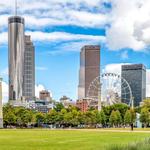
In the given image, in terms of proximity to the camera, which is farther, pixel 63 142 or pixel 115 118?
A: pixel 115 118

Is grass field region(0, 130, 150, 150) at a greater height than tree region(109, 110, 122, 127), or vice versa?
grass field region(0, 130, 150, 150)

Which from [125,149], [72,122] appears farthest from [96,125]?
[125,149]

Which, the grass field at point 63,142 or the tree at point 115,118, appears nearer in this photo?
the grass field at point 63,142

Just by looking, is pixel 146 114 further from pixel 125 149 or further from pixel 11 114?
pixel 125 149

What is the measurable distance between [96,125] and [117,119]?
38.5ft

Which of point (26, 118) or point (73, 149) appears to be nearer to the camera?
point (73, 149)

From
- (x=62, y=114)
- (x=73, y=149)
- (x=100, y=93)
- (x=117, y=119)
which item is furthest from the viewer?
(x=100, y=93)

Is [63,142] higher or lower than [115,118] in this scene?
higher

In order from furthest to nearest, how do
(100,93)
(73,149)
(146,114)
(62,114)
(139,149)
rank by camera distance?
(100,93) < (62,114) < (146,114) < (73,149) < (139,149)

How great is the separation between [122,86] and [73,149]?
144m

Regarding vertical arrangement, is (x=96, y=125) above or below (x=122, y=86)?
below

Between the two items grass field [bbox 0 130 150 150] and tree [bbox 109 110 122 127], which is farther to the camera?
tree [bbox 109 110 122 127]

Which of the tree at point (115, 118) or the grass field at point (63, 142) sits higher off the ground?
the grass field at point (63, 142)

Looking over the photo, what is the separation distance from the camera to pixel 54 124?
17575cm
